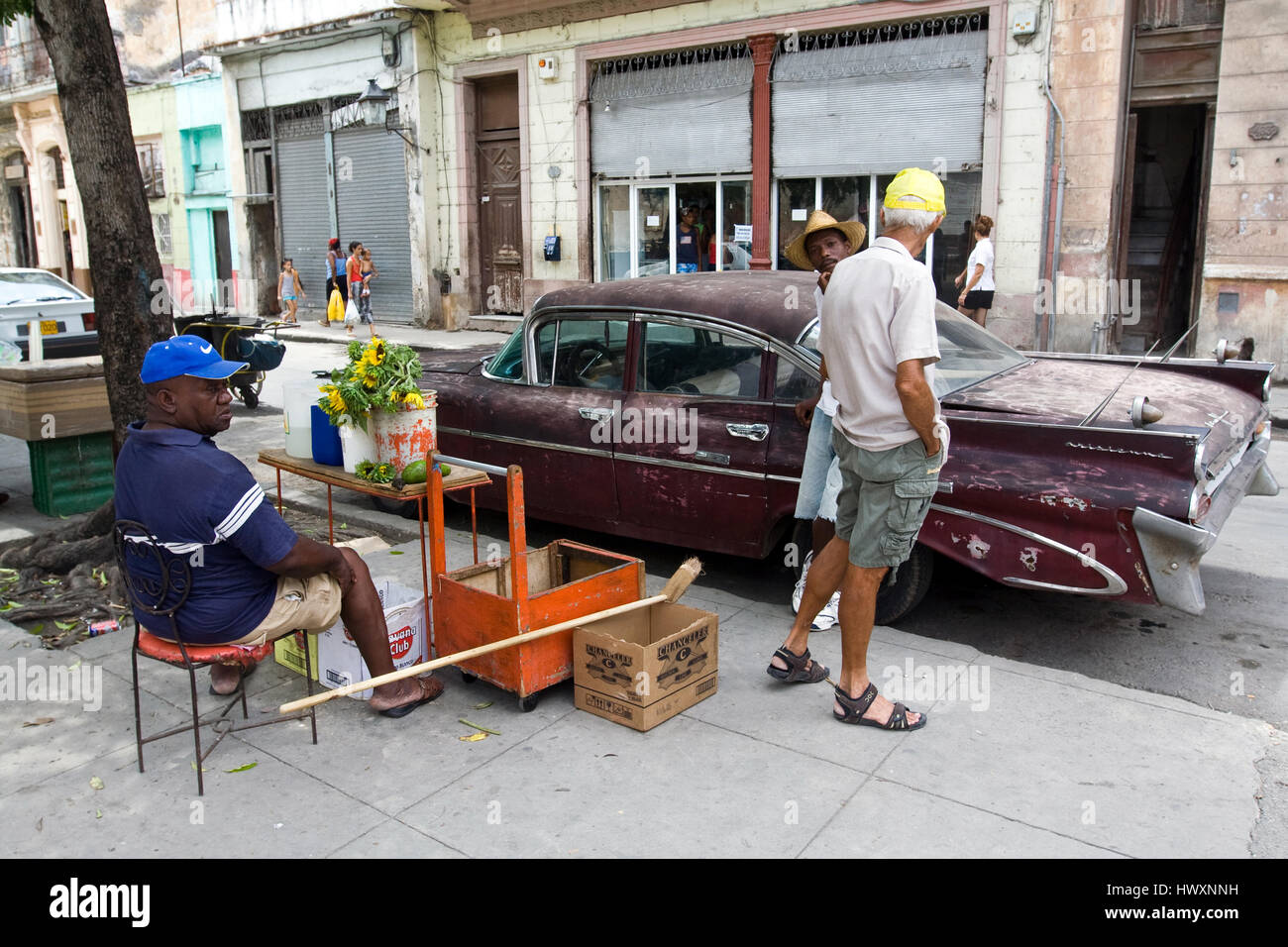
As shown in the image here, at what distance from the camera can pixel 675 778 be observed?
11.8 ft

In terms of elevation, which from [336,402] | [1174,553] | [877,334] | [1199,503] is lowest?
[1174,553]

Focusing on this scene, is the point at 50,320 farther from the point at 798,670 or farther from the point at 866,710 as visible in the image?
the point at 866,710

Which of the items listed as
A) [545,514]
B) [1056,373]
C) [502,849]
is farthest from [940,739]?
[545,514]

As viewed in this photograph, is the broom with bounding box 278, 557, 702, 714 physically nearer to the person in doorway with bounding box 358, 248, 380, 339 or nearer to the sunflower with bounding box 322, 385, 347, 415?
the sunflower with bounding box 322, 385, 347, 415

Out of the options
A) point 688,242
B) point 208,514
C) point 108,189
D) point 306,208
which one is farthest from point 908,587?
point 306,208

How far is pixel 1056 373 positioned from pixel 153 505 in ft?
→ 13.8

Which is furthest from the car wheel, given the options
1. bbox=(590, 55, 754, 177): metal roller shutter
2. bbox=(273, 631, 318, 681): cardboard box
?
bbox=(590, 55, 754, 177): metal roller shutter

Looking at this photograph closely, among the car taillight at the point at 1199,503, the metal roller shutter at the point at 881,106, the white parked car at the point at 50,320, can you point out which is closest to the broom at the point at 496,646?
the car taillight at the point at 1199,503

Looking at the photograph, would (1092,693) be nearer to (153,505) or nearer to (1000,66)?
(153,505)

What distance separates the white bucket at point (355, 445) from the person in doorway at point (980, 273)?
9.74 metres

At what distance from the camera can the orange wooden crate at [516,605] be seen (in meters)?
3.98

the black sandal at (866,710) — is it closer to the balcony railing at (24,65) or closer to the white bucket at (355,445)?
the white bucket at (355,445)

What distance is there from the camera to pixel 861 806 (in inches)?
133

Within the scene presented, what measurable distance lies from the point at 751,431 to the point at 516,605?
1652 millimetres
